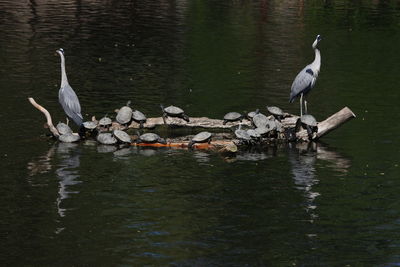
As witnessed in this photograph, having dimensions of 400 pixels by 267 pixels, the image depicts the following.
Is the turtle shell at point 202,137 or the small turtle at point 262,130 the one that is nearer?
the turtle shell at point 202,137

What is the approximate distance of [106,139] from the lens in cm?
2689

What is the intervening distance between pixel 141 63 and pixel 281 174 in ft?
58.1

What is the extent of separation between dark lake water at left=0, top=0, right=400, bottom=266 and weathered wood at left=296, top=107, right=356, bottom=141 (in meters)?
0.38

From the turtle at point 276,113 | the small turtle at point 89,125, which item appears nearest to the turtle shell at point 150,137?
the small turtle at point 89,125

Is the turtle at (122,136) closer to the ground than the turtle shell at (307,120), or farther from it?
closer to the ground

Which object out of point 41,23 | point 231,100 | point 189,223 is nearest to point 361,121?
point 231,100

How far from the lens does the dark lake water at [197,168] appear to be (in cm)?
1884

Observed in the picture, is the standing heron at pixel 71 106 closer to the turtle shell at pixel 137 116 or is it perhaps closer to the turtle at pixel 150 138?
the turtle shell at pixel 137 116

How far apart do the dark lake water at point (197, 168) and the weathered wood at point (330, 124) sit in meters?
0.38

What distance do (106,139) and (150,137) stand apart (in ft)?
4.42

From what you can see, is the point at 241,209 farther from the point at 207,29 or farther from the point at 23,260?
the point at 207,29

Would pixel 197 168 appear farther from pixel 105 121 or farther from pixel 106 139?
pixel 105 121

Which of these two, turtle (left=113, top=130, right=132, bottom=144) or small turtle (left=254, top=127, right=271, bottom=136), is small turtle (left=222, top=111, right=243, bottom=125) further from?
turtle (left=113, top=130, right=132, bottom=144)

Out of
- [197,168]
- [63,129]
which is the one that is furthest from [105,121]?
[197,168]
